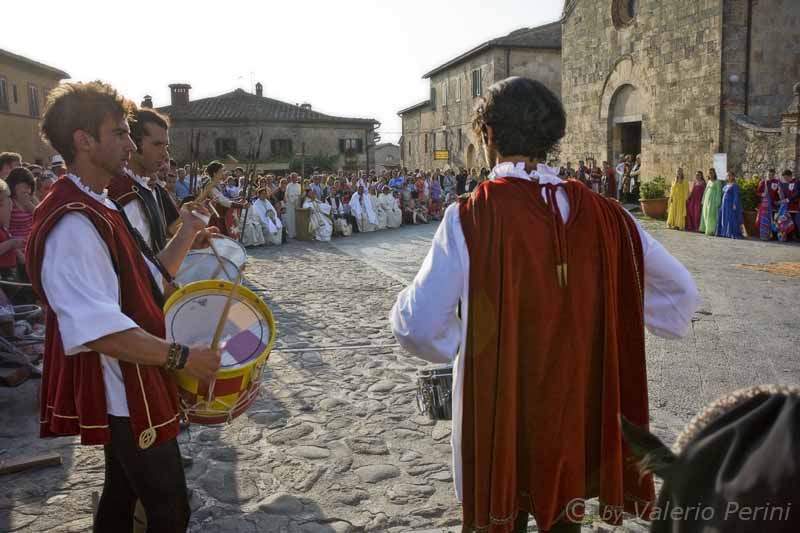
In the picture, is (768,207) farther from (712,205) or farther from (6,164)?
(6,164)

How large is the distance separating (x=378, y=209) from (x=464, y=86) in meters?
20.5

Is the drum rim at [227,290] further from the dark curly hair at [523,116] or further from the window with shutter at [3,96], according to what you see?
the window with shutter at [3,96]

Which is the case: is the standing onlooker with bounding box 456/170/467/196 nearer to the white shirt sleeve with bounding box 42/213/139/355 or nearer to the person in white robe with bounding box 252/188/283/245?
the person in white robe with bounding box 252/188/283/245

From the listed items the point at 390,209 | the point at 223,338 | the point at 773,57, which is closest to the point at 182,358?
the point at 223,338

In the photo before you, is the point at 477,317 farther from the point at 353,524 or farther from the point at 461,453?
the point at 353,524

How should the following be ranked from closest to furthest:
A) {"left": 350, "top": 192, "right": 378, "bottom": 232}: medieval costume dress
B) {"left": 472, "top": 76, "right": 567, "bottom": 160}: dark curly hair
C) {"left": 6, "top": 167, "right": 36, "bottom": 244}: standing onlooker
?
1. {"left": 472, "top": 76, "right": 567, "bottom": 160}: dark curly hair
2. {"left": 6, "top": 167, "right": 36, "bottom": 244}: standing onlooker
3. {"left": 350, "top": 192, "right": 378, "bottom": 232}: medieval costume dress

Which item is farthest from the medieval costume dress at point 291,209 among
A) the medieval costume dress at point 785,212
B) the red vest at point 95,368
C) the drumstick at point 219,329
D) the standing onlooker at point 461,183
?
the red vest at point 95,368

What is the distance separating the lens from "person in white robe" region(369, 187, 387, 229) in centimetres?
2267

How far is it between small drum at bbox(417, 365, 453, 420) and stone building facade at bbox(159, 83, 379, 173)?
37.9 meters

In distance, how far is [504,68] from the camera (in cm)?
3597

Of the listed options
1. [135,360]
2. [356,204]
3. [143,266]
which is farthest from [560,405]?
[356,204]

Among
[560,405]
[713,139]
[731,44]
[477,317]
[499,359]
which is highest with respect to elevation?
[731,44]

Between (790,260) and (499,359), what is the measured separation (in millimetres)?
12630

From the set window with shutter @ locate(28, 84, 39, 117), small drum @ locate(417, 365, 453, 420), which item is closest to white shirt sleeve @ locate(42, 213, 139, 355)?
small drum @ locate(417, 365, 453, 420)
